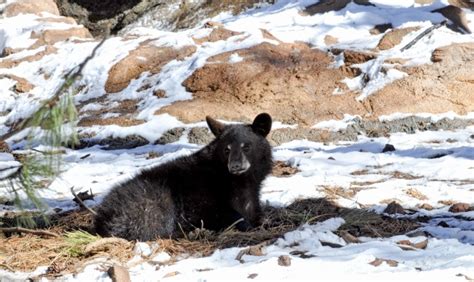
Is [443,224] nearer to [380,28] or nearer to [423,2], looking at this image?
[380,28]

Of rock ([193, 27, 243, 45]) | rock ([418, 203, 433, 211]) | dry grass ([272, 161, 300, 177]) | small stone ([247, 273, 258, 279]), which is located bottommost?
dry grass ([272, 161, 300, 177])

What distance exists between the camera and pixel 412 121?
947 cm

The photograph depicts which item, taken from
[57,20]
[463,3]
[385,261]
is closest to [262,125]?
[385,261]

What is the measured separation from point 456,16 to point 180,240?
29.3 ft

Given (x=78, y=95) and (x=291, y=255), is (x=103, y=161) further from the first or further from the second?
(x=291, y=255)

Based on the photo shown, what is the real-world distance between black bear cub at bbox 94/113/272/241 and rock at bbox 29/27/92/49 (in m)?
9.79

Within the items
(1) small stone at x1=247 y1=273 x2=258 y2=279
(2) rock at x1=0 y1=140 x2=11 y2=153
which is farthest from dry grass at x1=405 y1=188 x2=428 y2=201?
(2) rock at x1=0 y1=140 x2=11 y2=153

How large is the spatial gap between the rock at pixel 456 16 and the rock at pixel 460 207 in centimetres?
678

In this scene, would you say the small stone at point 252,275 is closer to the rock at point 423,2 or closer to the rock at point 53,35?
the rock at point 423,2

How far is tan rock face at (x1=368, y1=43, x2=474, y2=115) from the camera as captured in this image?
9719mm

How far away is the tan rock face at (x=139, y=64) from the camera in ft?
38.3

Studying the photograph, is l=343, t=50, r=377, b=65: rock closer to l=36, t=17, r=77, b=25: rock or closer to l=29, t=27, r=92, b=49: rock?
l=29, t=27, r=92, b=49: rock

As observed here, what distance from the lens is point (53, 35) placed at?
1476 cm

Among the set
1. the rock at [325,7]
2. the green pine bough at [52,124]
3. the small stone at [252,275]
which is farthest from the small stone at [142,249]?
the rock at [325,7]
